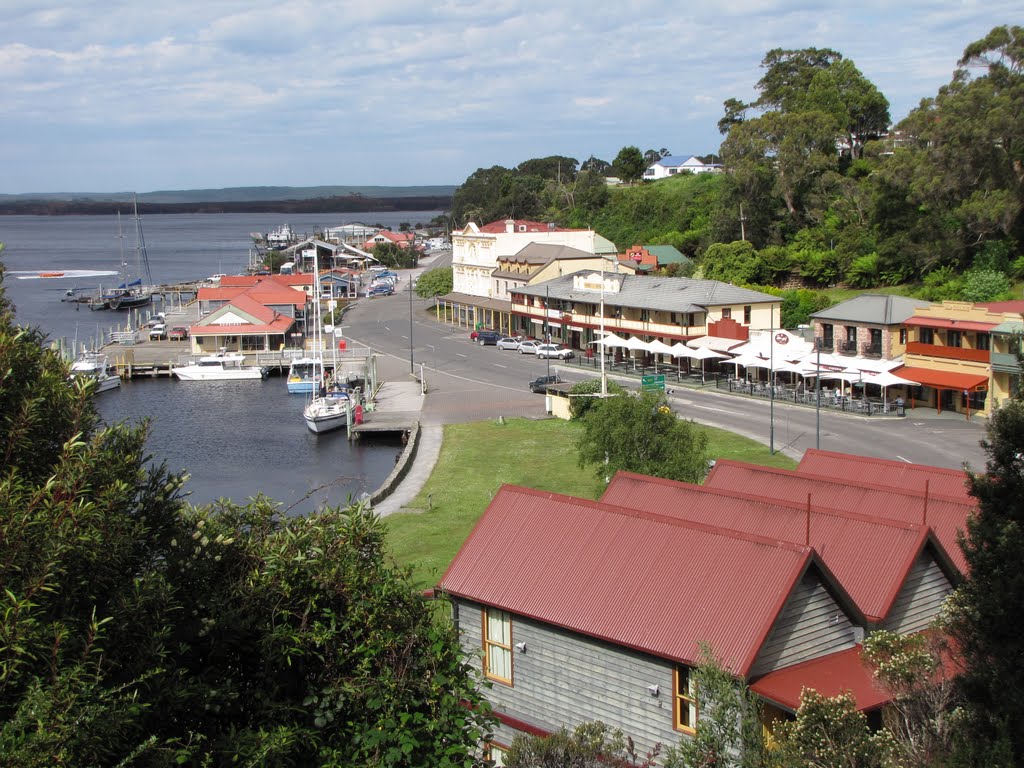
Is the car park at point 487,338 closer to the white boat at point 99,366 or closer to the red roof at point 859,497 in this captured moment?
the white boat at point 99,366

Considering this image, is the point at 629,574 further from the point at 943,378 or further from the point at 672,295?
the point at 672,295

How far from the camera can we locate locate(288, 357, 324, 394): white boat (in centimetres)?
6644

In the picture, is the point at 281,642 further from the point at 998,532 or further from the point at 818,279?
the point at 818,279

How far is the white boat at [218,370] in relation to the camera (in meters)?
73.4

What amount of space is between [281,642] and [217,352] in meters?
70.9

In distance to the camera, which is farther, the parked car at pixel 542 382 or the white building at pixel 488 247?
the white building at pixel 488 247

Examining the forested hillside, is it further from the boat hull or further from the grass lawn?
the boat hull

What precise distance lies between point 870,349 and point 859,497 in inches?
1383

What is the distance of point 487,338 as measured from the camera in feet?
263

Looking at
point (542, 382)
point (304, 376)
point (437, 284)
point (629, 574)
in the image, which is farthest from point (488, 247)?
point (629, 574)

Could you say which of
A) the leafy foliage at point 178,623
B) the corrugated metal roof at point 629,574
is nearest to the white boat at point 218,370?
the corrugated metal roof at point 629,574

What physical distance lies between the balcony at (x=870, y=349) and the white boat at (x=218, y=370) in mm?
40075

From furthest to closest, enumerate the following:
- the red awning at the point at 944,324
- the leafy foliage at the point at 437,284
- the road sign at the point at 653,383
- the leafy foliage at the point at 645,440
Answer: the leafy foliage at the point at 437,284
the road sign at the point at 653,383
the red awning at the point at 944,324
the leafy foliage at the point at 645,440

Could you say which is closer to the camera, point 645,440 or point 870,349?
point 645,440
